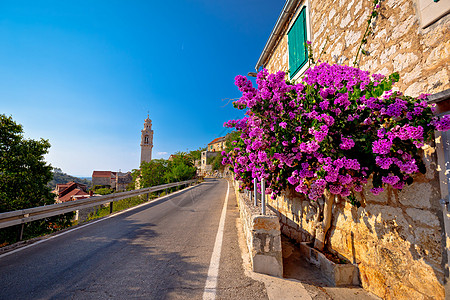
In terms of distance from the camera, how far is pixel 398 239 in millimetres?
2625

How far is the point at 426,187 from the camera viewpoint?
234 centimetres

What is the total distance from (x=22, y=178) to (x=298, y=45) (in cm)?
1613

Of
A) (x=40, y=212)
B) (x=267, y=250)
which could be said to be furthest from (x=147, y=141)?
(x=267, y=250)

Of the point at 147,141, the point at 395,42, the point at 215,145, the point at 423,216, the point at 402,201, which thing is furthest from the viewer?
the point at 215,145

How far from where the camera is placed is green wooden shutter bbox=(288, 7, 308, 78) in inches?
210

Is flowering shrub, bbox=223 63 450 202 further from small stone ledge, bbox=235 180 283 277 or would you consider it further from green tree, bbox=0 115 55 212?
green tree, bbox=0 115 55 212

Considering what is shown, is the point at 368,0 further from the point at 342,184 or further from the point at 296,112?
the point at 342,184

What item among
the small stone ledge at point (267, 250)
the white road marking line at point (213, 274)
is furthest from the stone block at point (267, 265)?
the white road marking line at point (213, 274)

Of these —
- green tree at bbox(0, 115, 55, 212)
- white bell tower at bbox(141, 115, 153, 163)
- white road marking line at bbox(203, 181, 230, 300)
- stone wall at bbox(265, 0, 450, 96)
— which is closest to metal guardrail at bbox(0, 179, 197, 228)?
white road marking line at bbox(203, 181, 230, 300)

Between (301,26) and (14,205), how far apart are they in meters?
16.2

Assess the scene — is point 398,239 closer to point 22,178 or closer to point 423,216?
point 423,216

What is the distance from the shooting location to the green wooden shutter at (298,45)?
5.34 metres

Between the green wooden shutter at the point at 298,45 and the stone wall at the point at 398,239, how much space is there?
12.5ft

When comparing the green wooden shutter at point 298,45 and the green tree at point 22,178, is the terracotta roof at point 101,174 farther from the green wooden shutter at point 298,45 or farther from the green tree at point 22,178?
the green wooden shutter at point 298,45
